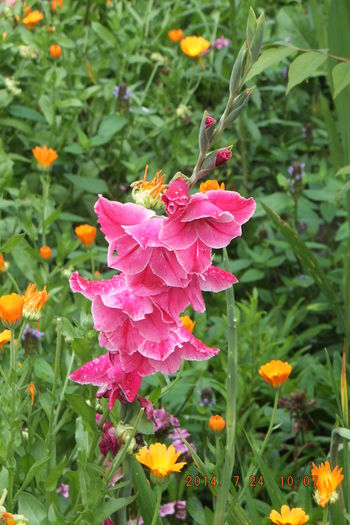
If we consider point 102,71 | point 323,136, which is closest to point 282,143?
point 323,136

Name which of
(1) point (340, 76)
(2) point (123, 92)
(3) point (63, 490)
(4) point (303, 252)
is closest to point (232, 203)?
(1) point (340, 76)

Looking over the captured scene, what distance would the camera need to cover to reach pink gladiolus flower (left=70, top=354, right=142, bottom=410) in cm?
104

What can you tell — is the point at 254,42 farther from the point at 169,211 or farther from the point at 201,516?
the point at 201,516

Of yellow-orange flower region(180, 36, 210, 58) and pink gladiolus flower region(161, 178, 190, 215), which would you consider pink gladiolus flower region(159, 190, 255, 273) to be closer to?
pink gladiolus flower region(161, 178, 190, 215)

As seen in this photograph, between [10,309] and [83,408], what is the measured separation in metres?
0.19

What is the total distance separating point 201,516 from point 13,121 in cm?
145

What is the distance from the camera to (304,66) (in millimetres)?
1601

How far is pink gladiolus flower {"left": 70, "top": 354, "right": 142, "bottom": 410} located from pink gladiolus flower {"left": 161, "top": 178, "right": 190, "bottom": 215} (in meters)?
0.23

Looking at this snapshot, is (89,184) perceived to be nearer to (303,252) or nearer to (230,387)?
(303,252)

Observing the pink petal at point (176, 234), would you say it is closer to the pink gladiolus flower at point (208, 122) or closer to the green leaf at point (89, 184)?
the pink gladiolus flower at point (208, 122)

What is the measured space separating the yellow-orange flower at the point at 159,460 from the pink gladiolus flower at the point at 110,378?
4.5 inches

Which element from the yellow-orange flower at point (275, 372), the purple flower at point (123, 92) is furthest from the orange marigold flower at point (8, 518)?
the purple flower at point (123, 92)

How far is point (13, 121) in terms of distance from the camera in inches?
100.0

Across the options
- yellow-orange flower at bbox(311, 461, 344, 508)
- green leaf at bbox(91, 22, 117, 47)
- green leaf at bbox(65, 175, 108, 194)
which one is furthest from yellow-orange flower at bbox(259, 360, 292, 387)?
green leaf at bbox(91, 22, 117, 47)
